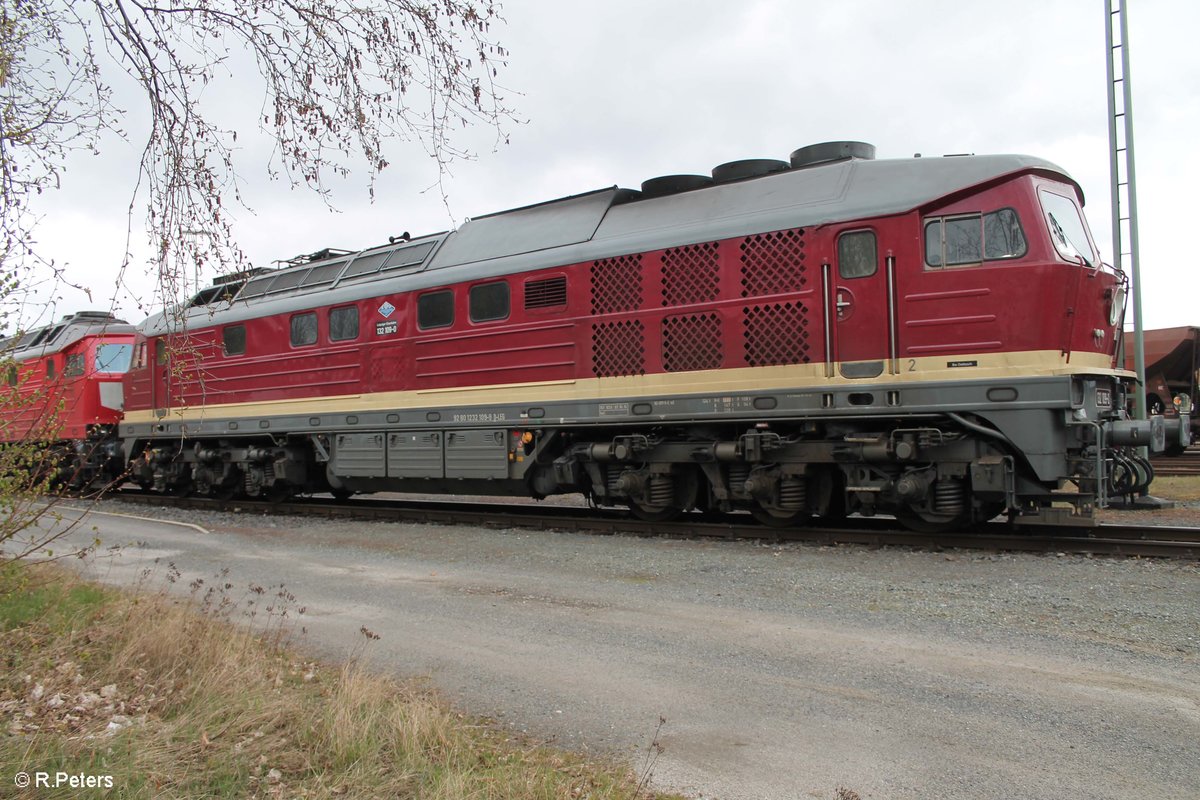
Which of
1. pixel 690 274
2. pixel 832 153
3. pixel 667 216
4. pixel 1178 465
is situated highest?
pixel 832 153

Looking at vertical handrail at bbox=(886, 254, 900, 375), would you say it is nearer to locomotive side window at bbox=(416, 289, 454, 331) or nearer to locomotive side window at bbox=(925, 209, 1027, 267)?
locomotive side window at bbox=(925, 209, 1027, 267)

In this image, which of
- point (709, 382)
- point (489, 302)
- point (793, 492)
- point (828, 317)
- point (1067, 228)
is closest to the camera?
point (1067, 228)

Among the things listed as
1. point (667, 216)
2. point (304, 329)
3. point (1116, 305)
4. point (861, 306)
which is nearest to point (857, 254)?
point (861, 306)

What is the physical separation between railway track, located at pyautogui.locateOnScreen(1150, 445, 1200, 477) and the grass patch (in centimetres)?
1572

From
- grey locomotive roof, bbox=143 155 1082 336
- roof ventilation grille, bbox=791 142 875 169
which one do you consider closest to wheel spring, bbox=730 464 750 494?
grey locomotive roof, bbox=143 155 1082 336

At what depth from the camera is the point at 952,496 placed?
8.76 meters

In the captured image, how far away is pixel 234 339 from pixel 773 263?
10763mm

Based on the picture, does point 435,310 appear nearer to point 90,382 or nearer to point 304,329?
point 304,329

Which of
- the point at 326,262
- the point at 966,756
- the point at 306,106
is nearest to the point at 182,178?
the point at 306,106

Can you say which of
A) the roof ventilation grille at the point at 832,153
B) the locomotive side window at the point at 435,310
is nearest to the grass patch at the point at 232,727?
the locomotive side window at the point at 435,310

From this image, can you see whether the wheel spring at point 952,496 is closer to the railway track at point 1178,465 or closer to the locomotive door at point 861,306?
the locomotive door at point 861,306

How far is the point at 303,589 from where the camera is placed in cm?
813

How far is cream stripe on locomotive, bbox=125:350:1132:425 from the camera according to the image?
8242 mm

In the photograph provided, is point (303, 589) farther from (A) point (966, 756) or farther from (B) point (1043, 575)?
(B) point (1043, 575)
